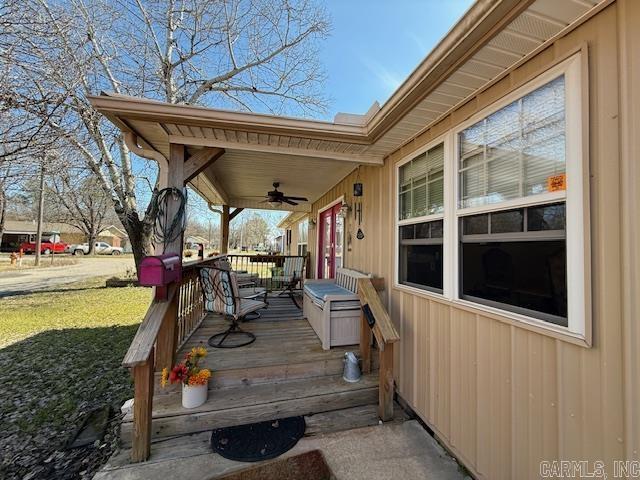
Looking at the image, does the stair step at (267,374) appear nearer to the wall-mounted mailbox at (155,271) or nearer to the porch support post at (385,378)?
the porch support post at (385,378)

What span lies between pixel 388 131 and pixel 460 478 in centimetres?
295

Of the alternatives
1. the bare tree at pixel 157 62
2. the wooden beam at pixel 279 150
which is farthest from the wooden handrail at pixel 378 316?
the bare tree at pixel 157 62

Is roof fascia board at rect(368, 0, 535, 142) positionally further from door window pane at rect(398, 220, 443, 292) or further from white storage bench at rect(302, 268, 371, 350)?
white storage bench at rect(302, 268, 371, 350)

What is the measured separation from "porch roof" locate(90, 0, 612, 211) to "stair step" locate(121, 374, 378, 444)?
251 centimetres

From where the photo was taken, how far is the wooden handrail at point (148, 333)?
2.14 meters

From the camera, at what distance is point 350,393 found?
2.84 meters

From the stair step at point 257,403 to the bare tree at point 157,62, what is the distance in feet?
14.0

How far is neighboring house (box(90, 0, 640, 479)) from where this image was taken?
53.8 inches

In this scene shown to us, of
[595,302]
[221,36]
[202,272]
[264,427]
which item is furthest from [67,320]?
[221,36]

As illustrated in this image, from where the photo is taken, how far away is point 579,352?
1484 mm

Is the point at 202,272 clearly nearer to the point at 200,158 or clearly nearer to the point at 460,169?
the point at 200,158

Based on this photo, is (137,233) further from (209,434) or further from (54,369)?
(209,434)

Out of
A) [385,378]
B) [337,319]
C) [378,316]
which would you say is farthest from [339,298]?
[385,378]

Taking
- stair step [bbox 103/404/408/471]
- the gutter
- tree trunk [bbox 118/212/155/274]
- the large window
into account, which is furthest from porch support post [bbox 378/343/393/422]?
tree trunk [bbox 118/212/155/274]
